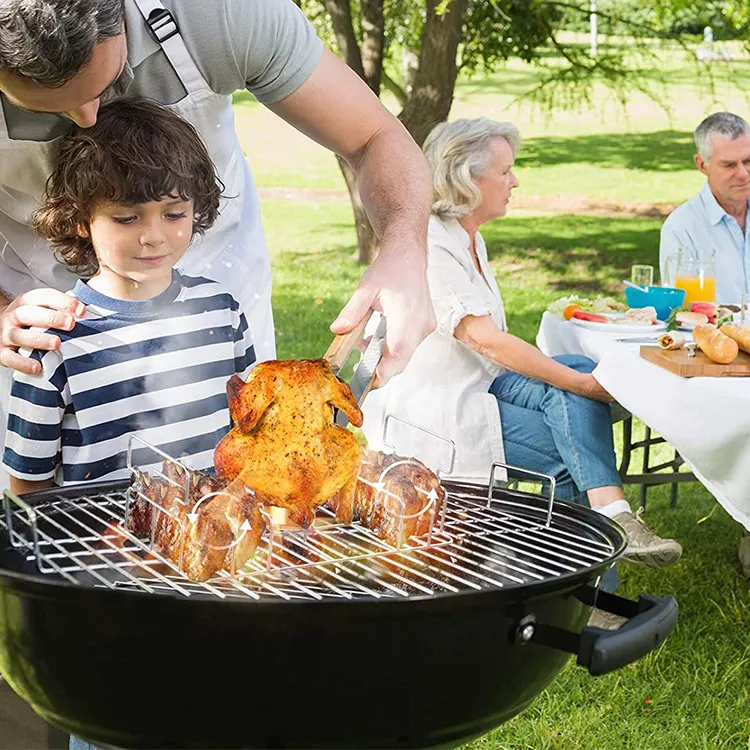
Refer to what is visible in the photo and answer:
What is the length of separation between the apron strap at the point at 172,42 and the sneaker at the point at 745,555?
3455mm

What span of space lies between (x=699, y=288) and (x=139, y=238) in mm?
3209

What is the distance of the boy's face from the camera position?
7.32 ft

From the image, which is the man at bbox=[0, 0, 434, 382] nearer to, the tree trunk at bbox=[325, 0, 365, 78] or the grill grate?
the grill grate

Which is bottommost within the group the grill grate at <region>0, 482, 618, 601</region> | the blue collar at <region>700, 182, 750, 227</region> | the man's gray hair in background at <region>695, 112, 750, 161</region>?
the grill grate at <region>0, 482, 618, 601</region>

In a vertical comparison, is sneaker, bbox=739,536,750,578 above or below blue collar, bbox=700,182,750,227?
below

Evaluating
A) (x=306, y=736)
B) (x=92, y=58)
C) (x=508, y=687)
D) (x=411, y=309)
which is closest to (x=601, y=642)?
(x=508, y=687)

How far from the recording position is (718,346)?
3.69m

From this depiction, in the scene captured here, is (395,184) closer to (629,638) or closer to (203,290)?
(203,290)

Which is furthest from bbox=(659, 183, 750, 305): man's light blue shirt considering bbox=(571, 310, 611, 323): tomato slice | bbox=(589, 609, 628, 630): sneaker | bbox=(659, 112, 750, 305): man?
bbox=(589, 609, 628, 630): sneaker

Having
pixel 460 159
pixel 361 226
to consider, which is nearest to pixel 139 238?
pixel 460 159

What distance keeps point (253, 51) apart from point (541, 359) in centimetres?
245

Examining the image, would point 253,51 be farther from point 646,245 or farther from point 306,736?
point 646,245

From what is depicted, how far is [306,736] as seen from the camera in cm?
150

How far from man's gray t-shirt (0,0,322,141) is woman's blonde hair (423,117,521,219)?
2.25 meters
